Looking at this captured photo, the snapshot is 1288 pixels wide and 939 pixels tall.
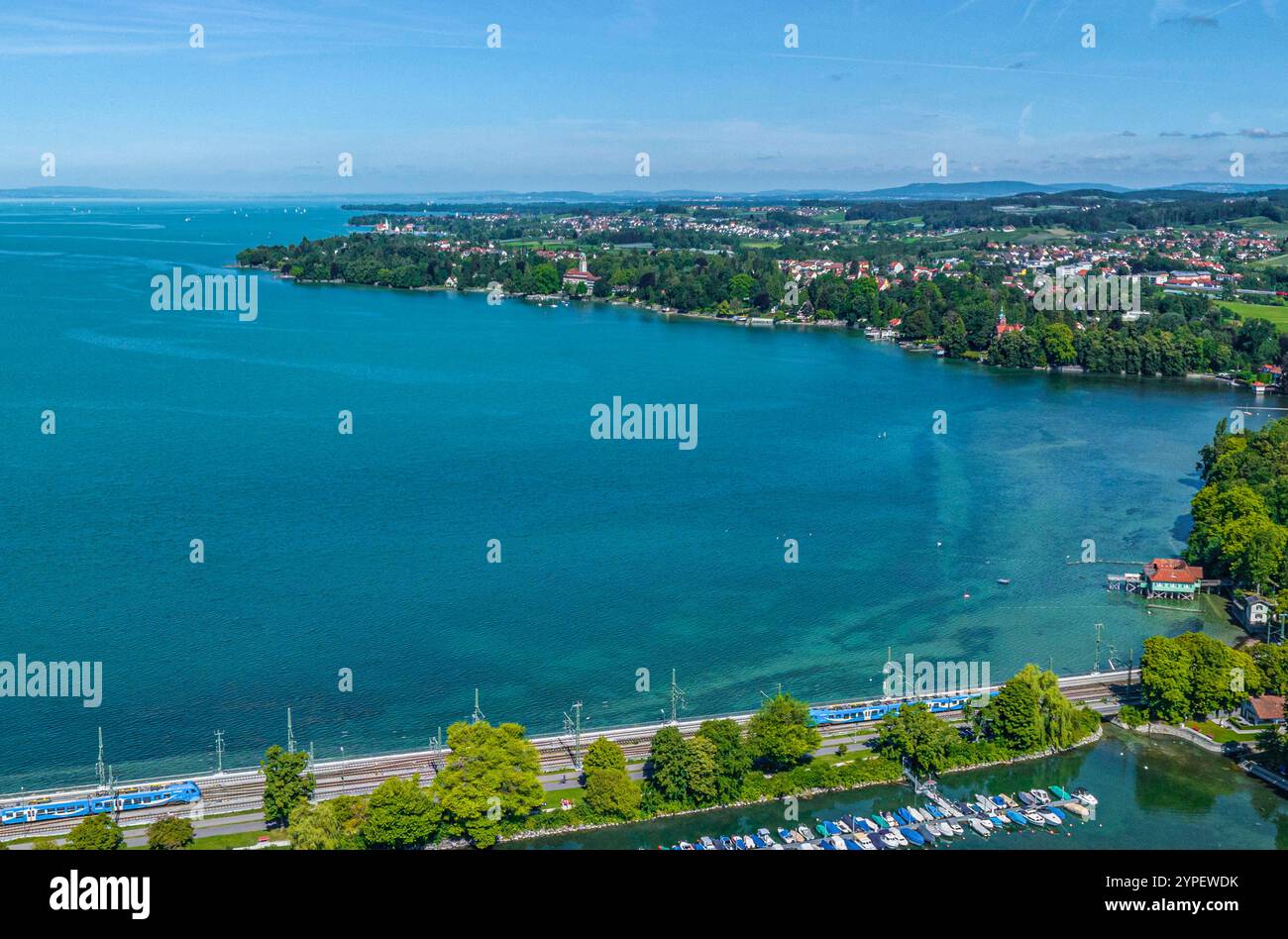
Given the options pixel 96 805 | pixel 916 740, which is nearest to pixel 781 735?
pixel 916 740

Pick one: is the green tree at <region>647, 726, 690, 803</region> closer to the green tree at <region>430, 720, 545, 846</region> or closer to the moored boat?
the green tree at <region>430, 720, 545, 846</region>

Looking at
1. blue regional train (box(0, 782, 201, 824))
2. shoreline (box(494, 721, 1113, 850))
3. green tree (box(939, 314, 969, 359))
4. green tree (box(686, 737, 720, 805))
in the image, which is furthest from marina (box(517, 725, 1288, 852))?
green tree (box(939, 314, 969, 359))

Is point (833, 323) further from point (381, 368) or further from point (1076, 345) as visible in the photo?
point (381, 368)

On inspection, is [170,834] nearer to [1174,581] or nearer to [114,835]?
[114,835]

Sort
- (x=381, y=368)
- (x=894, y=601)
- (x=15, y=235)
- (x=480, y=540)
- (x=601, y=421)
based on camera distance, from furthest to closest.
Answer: (x=15, y=235) < (x=381, y=368) < (x=601, y=421) < (x=480, y=540) < (x=894, y=601)
